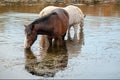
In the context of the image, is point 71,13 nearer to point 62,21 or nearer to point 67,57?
point 62,21

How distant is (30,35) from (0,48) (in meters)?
1.25

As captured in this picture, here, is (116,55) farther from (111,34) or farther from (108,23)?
(108,23)

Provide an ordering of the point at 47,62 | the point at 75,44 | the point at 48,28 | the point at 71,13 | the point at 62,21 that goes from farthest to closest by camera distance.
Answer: the point at 71,13
the point at 75,44
the point at 62,21
the point at 48,28
the point at 47,62

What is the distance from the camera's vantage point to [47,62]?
9.89m

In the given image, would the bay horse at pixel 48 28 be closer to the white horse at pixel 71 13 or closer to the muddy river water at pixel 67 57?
the muddy river water at pixel 67 57

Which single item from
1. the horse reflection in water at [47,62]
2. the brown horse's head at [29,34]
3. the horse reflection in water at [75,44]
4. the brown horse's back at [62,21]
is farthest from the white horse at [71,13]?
the brown horse's head at [29,34]

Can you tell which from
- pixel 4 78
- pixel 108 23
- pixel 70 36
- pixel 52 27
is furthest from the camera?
pixel 108 23

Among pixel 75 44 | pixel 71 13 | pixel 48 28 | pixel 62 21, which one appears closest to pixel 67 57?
pixel 48 28

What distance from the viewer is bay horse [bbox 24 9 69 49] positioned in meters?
11.2

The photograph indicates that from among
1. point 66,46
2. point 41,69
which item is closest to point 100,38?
point 66,46

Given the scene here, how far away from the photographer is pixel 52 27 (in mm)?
11570

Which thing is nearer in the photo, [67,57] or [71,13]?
[67,57]

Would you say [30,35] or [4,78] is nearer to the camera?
[4,78]

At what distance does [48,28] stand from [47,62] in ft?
6.17
